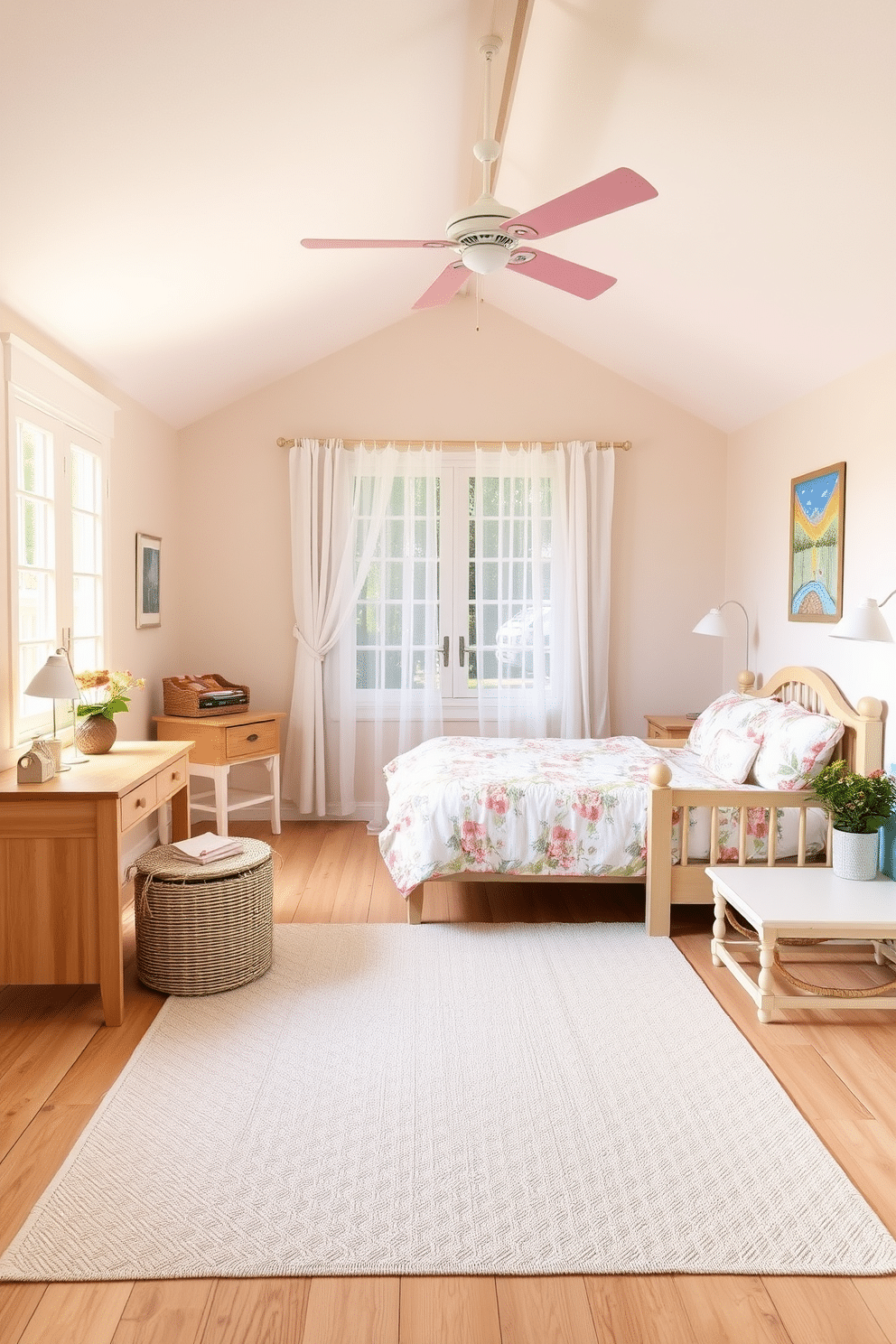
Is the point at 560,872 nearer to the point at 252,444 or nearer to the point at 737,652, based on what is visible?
the point at 737,652

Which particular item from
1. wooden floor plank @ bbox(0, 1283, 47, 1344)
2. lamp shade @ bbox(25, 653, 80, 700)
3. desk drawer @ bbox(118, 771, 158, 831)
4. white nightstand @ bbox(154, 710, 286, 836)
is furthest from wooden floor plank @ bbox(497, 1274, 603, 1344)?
white nightstand @ bbox(154, 710, 286, 836)

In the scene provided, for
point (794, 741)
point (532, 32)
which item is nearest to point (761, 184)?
point (532, 32)

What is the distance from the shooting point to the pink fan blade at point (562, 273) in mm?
2928

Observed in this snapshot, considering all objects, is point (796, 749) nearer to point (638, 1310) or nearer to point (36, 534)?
point (638, 1310)

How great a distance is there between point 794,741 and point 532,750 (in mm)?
1314

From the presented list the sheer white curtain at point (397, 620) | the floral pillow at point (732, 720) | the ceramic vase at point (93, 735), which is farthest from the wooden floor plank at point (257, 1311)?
the sheer white curtain at point (397, 620)

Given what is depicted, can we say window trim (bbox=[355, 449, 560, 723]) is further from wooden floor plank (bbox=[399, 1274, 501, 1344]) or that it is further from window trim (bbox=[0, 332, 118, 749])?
wooden floor plank (bbox=[399, 1274, 501, 1344])

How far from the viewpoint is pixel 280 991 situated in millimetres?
Result: 3316

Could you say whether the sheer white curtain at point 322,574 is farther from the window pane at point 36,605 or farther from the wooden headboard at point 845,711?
the wooden headboard at point 845,711

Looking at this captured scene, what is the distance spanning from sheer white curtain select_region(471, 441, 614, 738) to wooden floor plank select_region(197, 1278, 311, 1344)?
13.1 feet

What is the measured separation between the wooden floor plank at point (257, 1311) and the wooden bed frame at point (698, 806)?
6.80 ft

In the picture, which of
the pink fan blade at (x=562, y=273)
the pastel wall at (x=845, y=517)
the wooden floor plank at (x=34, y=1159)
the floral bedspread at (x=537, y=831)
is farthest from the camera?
the floral bedspread at (x=537, y=831)

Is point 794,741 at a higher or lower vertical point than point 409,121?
lower

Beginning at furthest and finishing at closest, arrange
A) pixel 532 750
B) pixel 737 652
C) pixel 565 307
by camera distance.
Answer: pixel 737 652 < pixel 565 307 < pixel 532 750
